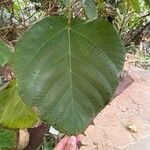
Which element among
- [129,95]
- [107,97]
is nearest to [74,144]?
[107,97]

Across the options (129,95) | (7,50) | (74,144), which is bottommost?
(129,95)

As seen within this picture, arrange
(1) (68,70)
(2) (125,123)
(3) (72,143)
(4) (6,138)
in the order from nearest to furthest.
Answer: (1) (68,70)
(4) (6,138)
(3) (72,143)
(2) (125,123)

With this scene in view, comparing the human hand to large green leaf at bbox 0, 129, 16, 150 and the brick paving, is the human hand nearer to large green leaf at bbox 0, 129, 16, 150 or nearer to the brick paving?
large green leaf at bbox 0, 129, 16, 150

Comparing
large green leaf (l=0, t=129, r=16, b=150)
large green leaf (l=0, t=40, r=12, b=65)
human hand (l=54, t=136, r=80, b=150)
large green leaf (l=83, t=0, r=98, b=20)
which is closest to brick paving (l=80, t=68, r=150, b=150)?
human hand (l=54, t=136, r=80, b=150)

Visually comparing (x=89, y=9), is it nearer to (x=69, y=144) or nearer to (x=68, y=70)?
(x=68, y=70)

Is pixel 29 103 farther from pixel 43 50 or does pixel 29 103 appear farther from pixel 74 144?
pixel 74 144

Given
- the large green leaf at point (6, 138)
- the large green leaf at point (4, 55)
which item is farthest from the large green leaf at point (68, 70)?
the large green leaf at point (6, 138)

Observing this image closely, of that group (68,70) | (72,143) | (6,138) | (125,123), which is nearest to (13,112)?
(6,138)
